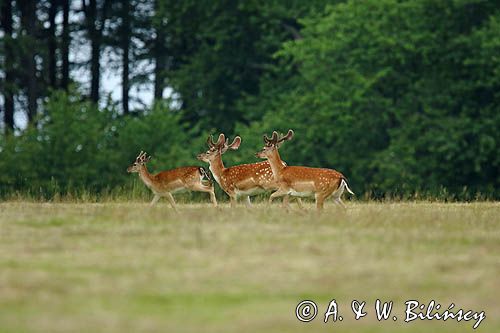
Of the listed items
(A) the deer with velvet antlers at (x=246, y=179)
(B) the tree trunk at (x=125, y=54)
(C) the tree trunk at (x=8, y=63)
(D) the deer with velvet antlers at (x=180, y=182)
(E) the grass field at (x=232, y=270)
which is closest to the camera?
(E) the grass field at (x=232, y=270)

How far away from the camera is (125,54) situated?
154ft

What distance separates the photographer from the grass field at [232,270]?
30.9ft

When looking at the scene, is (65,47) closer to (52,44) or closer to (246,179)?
(52,44)

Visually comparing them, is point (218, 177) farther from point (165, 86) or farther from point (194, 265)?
point (165, 86)

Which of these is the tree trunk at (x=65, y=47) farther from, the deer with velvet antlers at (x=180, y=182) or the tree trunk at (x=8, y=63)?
the deer with velvet antlers at (x=180, y=182)

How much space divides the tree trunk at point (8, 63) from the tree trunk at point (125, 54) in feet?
15.5

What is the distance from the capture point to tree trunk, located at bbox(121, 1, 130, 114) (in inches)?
1832

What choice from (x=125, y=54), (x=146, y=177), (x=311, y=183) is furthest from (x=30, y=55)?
(x=311, y=183)

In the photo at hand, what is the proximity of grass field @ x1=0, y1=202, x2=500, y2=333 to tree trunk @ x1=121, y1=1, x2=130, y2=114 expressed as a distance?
3117 centimetres

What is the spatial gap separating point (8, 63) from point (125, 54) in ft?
22.0

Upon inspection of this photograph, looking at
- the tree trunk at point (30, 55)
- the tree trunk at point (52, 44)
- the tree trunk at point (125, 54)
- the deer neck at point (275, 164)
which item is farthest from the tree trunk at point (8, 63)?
the deer neck at point (275, 164)

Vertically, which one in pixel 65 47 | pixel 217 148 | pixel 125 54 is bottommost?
pixel 217 148

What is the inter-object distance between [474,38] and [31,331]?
28.4 metres

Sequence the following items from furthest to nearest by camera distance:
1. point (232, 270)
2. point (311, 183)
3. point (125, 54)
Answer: point (125, 54) < point (311, 183) < point (232, 270)
